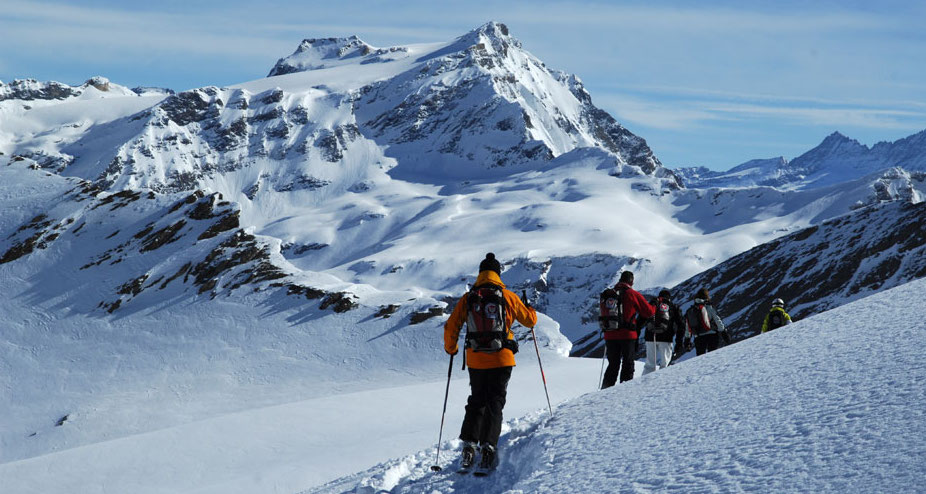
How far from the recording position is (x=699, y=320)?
55.8 feet

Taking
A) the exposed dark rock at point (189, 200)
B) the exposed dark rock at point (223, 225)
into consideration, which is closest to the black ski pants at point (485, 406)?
the exposed dark rock at point (223, 225)

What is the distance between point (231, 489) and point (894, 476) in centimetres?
1497

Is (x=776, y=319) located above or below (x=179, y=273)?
above

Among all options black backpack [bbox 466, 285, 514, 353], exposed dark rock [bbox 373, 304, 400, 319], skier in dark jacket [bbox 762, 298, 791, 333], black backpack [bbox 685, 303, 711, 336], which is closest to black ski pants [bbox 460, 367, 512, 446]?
black backpack [bbox 466, 285, 514, 353]

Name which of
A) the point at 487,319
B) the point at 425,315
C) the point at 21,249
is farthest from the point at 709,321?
the point at 21,249

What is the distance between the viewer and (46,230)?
193ft

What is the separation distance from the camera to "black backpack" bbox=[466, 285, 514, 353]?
884cm

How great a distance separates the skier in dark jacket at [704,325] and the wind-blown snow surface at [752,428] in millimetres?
6029

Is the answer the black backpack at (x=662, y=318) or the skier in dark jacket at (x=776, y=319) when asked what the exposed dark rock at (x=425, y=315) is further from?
the black backpack at (x=662, y=318)

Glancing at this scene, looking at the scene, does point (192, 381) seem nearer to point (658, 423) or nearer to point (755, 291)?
point (658, 423)

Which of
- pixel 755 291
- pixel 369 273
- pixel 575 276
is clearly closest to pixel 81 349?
pixel 755 291

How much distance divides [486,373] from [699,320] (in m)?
9.32

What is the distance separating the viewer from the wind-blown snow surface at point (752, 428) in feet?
18.5

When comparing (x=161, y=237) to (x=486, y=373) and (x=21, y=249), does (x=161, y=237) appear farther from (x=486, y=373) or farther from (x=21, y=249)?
(x=486, y=373)
